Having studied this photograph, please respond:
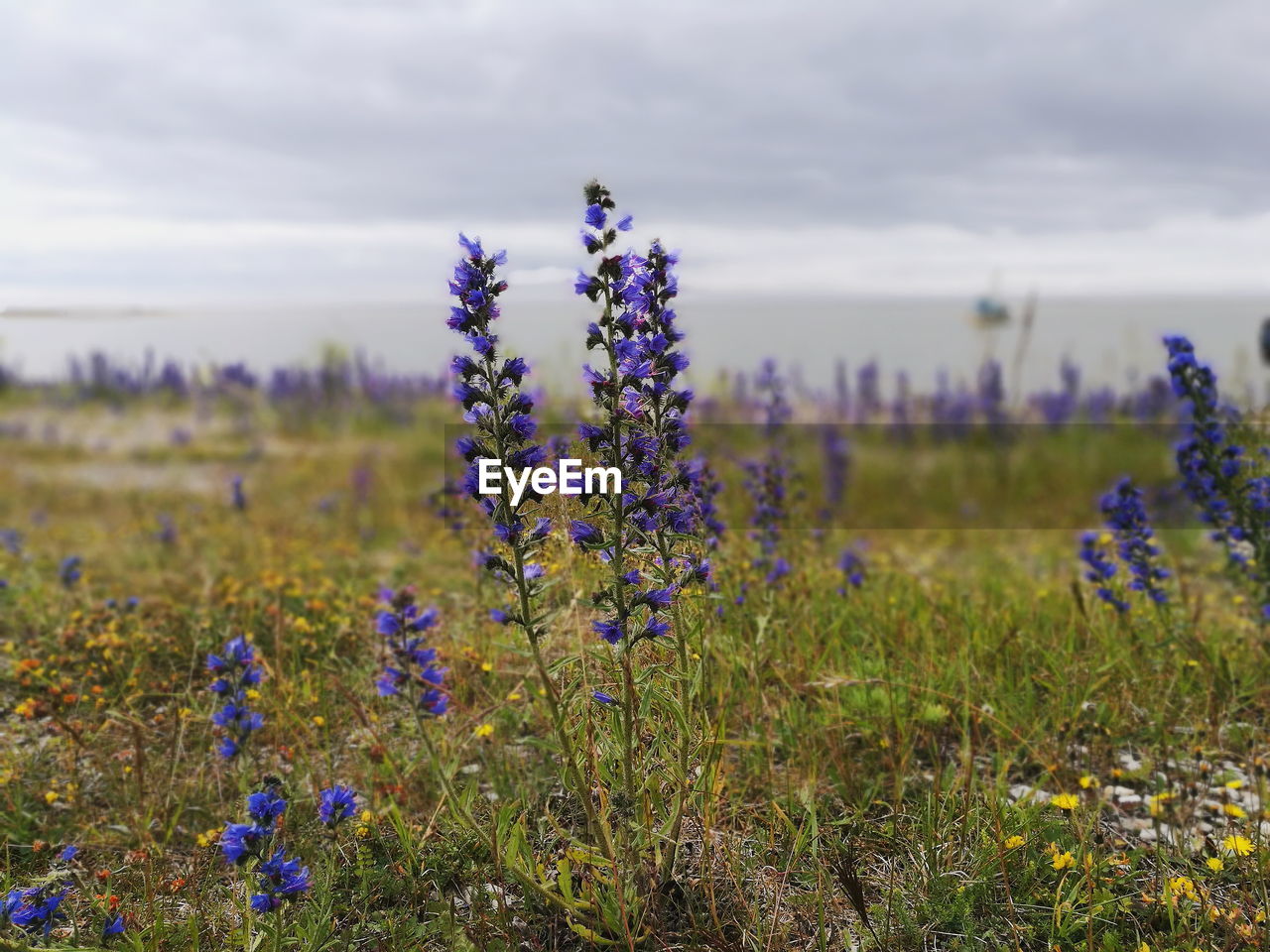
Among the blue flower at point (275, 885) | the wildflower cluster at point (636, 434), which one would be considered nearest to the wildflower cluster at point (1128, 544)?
the wildflower cluster at point (636, 434)

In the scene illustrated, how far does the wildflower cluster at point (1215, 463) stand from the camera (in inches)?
175

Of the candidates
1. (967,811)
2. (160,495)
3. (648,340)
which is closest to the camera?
(648,340)

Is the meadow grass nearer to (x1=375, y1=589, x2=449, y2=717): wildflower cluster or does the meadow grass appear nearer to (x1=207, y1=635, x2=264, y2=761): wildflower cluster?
(x1=207, y1=635, x2=264, y2=761): wildflower cluster

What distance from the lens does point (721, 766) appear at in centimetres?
353

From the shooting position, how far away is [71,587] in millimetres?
6133

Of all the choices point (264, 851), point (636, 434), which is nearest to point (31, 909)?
point (264, 851)

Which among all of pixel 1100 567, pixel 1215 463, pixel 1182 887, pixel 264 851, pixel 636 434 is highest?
pixel 636 434

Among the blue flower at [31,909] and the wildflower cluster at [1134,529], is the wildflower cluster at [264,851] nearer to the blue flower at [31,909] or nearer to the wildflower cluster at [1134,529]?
the blue flower at [31,909]

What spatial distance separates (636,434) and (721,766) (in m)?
1.47

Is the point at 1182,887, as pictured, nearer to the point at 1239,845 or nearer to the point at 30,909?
the point at 1239,845

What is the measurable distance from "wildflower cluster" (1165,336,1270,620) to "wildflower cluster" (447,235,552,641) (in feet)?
11.1

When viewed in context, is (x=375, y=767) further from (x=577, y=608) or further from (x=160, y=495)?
(x=160, y=495)

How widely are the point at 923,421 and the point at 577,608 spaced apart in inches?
479

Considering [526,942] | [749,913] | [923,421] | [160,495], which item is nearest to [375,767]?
[526,942]
